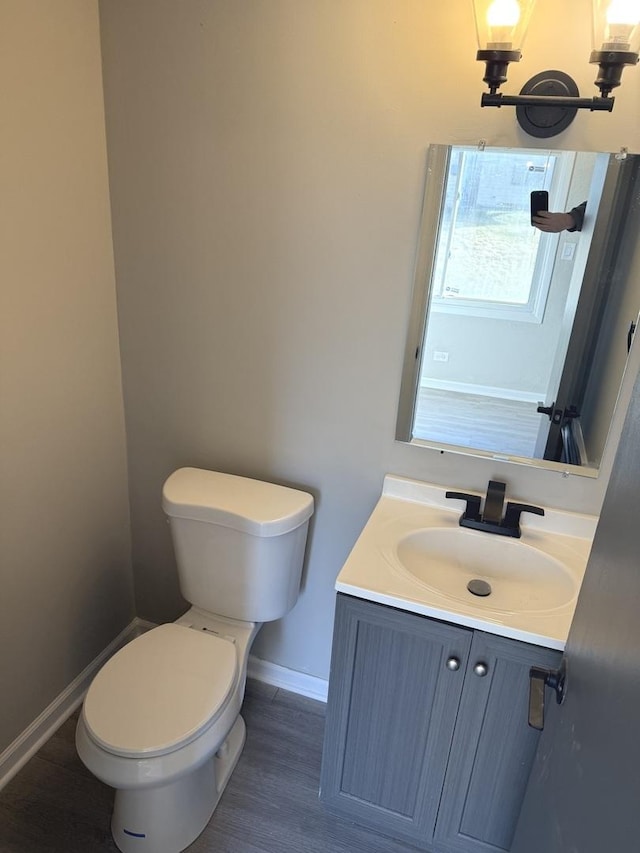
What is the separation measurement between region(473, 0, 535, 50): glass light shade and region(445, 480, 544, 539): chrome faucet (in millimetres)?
1028

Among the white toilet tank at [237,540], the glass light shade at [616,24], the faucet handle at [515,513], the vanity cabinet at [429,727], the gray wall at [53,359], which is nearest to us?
the glass light shade at [616,24]

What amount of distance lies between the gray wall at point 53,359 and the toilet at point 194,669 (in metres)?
0.33

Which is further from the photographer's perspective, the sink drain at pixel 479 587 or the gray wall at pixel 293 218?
the sink drain at pixel 479 587

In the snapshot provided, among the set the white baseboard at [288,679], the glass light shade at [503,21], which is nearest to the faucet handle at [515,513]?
the white baseboard at [288,679]

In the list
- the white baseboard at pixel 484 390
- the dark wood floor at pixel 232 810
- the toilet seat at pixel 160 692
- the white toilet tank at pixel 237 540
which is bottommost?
the dark wood floor at pixel 232 810

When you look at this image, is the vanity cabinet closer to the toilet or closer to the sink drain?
the sink drain

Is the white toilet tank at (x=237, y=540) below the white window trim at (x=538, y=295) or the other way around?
below

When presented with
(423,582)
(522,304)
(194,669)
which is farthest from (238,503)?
(522,304)

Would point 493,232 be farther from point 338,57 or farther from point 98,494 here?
point 98,494

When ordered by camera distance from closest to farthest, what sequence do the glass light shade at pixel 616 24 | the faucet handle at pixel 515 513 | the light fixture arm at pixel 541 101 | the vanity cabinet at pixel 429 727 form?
1. the glass light shade at pixel 616 24
2. the light fixture arm at pixel 541 101
3. the vanity cabinet at pixel 429 727
4. the faucet handle at pixel 515 513

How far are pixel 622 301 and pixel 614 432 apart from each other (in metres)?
0.33

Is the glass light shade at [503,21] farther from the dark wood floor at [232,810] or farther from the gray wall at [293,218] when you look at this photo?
the dark wood floor at [232,810]

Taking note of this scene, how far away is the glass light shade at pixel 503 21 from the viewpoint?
3.80ft

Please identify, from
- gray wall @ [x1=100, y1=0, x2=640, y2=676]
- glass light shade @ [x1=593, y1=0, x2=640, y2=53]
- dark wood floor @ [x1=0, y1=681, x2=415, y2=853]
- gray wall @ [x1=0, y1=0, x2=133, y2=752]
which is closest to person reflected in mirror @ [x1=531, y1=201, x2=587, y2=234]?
gray wall @ [x1=100, y1=0, x2=640, y2=676]
